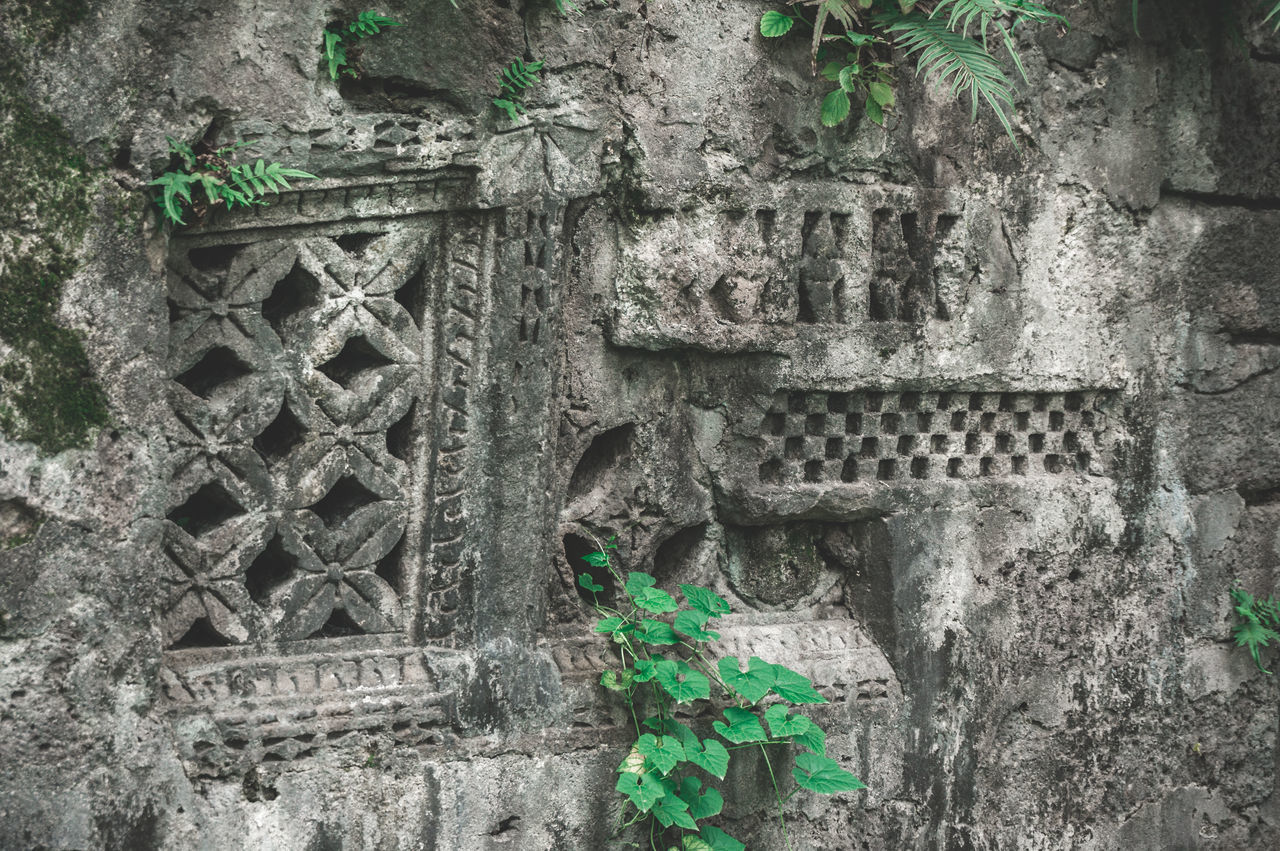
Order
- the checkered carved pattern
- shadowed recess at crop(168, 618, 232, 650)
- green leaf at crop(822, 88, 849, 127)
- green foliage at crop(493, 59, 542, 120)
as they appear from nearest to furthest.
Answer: shadowed recess at crop(168, 618, 232, 650), green foliage at crop(493, 59, 542, 120), green leaf at crop(822, 88, 849, 127), the checkered carved pattern

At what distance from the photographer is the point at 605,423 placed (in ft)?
10.4

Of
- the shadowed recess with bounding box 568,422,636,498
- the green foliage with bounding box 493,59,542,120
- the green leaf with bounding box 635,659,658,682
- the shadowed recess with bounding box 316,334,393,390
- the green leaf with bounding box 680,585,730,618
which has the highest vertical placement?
the green foliage with bounding box 493,59,542,120

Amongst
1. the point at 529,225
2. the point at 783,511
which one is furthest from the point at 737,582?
the point at 529,225

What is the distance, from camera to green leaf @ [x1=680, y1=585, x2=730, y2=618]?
3.10m

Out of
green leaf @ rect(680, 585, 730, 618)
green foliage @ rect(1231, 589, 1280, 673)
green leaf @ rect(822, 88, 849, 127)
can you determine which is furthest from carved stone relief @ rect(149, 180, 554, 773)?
green foliage @ rect(1231, 589, 1280, 673)

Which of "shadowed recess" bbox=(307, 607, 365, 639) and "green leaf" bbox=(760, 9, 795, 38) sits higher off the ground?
"green leaf" bbox=(760, 9, 795, 38)

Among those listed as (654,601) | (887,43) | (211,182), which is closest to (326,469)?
(211,182)

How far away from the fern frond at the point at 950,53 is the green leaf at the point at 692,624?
145 centimetres

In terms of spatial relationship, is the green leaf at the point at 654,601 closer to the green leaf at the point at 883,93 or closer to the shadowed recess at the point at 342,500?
the shadowed recess at the point at 342,500

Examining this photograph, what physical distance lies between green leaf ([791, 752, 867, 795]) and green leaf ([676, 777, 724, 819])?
23cm

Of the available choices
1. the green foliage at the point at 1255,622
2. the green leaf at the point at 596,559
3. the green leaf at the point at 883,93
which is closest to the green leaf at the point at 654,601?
the green leaf at the point at 596,559

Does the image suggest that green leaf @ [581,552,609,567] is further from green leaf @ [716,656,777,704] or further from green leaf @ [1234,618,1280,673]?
green leaf @ [1234,618,1280,673]

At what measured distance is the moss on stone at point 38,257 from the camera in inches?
91.5

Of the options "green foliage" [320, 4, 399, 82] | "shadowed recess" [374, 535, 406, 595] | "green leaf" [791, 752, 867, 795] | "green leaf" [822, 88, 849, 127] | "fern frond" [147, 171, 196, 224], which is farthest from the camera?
"green leaf" [822, 88, 849, 127]
